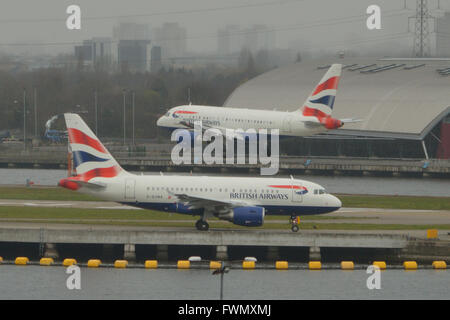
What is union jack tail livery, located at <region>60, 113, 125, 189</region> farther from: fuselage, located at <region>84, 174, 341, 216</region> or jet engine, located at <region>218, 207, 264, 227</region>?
jet engine, located at <region>218, 207, 264, 227</region>

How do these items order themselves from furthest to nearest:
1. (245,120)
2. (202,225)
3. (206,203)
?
(245,120) → (202,225) → (206,203)

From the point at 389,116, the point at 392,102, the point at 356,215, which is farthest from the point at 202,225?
the point at 392,102

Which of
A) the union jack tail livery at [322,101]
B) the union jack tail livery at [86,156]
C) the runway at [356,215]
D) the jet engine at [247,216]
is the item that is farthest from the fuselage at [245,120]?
the jet engine at [247,216]

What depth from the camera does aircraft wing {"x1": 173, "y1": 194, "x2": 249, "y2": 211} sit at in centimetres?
7903

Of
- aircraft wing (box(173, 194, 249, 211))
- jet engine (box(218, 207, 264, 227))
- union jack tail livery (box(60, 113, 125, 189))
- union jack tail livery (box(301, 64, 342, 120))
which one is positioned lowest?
jet engine (box(218, 207, 264, 227))

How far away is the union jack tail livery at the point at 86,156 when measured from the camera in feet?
268

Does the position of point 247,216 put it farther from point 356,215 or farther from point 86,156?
point 356,215

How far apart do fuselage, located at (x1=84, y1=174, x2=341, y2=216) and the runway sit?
5.72m

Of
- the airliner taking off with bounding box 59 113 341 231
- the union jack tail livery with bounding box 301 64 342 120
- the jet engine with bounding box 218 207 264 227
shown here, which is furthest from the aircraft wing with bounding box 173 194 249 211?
the union jack tail livery with bounding box 301 64 342 120

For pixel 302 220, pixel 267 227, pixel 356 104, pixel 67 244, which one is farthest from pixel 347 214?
pixel 356 104

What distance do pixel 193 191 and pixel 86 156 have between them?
8131 millimetres

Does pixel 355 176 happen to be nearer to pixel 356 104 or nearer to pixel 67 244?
pixel 356 104

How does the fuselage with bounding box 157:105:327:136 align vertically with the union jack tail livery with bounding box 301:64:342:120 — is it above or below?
below

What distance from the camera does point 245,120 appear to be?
153750 millimetres
